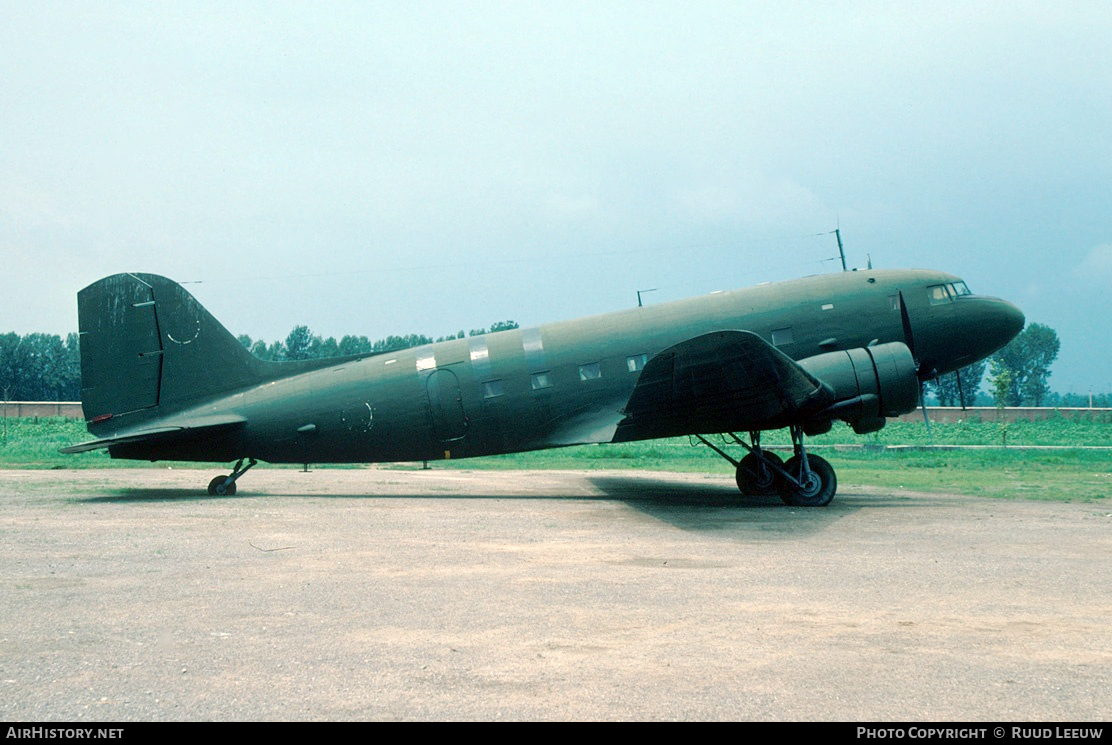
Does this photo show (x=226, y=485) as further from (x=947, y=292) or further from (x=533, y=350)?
(x=947, y=292)

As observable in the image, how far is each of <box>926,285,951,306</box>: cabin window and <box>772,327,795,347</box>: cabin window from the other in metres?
3.01

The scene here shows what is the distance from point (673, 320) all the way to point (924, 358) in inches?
201

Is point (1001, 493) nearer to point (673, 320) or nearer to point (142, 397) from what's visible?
point (673, 320)

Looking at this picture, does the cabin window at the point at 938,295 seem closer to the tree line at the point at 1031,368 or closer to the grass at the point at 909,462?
the grass at the point at 909,462

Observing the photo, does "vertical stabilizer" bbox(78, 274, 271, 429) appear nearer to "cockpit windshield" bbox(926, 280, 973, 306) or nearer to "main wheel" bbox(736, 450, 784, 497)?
"main wheel" bbox(736, 450, 784, 497)

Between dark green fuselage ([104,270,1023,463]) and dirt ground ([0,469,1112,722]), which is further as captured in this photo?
dark green fuselage ([104,270,1023,463])

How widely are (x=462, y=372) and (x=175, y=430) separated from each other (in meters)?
5.72

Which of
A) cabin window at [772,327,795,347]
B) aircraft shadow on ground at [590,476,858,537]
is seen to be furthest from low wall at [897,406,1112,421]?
cabin window at [772,327,795,347]

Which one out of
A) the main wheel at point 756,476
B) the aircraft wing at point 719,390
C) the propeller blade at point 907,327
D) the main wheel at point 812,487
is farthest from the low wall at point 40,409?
the propeller blade at point 907,327

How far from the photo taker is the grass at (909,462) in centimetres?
2006

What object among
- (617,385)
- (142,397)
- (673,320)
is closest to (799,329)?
(673,320)

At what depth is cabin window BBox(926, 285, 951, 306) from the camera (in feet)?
52.5

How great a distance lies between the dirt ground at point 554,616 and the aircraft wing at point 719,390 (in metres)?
2.03
